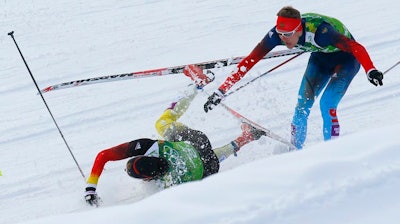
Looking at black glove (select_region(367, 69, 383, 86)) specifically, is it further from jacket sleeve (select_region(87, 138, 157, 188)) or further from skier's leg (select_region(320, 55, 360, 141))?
jacket sleeve (select_region(87, 138, 157, 188))

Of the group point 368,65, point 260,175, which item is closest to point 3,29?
point 368,65

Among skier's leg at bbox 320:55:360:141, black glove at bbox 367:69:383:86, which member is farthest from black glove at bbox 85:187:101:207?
black glove at bbox 367:69:383:86

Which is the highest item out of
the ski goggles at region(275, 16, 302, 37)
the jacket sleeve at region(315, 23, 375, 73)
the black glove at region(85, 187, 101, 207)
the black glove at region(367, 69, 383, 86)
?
the ski goggles at region(275, 16, 302, 37)

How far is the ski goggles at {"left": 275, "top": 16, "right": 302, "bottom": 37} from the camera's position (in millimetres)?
4621

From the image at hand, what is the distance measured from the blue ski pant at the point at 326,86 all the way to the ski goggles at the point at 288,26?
2.06ft

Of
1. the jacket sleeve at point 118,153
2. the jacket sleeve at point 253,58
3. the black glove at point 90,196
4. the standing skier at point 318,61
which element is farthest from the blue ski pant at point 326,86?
the black glove at point 90,196

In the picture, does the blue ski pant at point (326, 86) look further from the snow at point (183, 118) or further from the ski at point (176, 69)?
the ski at point (176, 69)

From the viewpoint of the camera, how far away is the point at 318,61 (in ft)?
17.1

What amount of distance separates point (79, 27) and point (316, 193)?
10221 mm

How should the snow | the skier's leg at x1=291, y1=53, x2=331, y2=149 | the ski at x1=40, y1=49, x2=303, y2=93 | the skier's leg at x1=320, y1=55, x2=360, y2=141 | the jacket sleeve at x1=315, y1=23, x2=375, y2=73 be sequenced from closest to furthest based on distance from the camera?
the snow, the jacket sleeve at x1=315, y1=23, x2=375, y2=73, the skier's leg at x1=320, y1=55, x2=360, y2=141, the skier's leg at x1=291, y1=53, x2=331, y2=149, the ski at x1=40, y1=49, x2=303, y2=93

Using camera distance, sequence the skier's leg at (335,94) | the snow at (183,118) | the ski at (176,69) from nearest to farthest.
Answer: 1. the snow at (183,118)
2. the skier's leg at (335,94)
3. the ski at (176,69)

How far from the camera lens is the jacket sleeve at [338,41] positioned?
15.1 feet

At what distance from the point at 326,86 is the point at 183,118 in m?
1.81

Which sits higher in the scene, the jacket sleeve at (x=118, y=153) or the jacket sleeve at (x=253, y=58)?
the jacket sleeve at (x=253, y=58)
